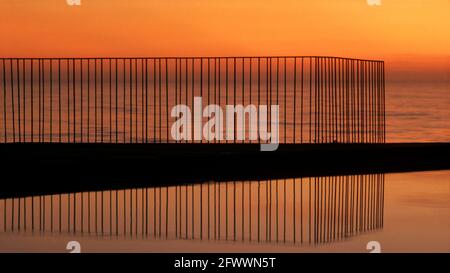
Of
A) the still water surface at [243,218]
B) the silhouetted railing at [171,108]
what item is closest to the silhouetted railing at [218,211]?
the still water surface at [243,218]

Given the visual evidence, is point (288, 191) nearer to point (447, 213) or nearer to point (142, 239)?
point (447, 213)

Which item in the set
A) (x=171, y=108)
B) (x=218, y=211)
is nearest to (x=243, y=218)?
(x=218, y=211)

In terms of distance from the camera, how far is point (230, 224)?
21.1ft

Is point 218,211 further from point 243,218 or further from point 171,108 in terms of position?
point 171,108

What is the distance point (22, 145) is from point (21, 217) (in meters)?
2.84

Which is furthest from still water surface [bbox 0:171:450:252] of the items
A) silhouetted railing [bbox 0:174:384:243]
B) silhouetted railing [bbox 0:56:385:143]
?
silhouetted railing [bbox 0:56:385:143]

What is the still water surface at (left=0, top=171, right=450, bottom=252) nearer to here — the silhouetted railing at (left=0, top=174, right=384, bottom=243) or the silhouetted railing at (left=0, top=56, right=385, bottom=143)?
the silhouetted railing at (left=0, top=174, right=384, bottom=243)

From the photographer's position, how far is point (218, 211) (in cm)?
690

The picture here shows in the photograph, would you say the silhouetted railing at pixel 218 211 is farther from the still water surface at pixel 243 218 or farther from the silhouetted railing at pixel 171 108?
the silhouetted railing at pixel 171 108

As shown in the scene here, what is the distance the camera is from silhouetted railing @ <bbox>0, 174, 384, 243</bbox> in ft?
20.3

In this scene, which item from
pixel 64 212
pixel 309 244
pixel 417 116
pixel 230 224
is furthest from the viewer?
pixel 417 116

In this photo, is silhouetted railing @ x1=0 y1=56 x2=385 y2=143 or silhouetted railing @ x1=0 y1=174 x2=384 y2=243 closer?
silhouetted railing @ x1=0 y1=174 x2=384 y2=243
